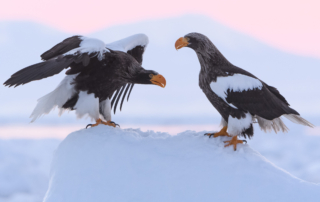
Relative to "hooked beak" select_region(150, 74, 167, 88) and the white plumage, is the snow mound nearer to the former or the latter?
the white plumage

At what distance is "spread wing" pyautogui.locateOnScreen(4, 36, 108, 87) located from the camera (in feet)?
15.1

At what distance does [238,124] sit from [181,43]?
1468mm

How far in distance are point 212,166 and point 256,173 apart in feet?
1.89

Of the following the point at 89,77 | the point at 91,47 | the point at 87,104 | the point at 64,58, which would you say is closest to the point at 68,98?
the point at 87,104

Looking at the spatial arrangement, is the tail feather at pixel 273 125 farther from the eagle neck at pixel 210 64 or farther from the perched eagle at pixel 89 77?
the perched eagle at pixel 89 77

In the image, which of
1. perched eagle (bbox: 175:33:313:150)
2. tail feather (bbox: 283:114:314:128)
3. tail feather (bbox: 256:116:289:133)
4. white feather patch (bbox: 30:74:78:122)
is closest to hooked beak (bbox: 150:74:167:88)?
perched eagle (bbox: 175:33:313:150)

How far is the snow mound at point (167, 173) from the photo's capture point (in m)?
3.98

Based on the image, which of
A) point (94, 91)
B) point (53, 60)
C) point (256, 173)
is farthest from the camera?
point (94, 91)

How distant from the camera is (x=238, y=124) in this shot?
458cm

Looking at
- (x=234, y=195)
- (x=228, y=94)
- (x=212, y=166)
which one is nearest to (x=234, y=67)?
(x=228, y=94)

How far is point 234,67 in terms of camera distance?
16.3ft

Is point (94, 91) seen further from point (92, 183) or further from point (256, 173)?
point (256, 173)

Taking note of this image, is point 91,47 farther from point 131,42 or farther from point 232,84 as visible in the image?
point 232,84

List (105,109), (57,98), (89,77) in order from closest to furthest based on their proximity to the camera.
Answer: (89,77) < (57,98) < (105,109)
